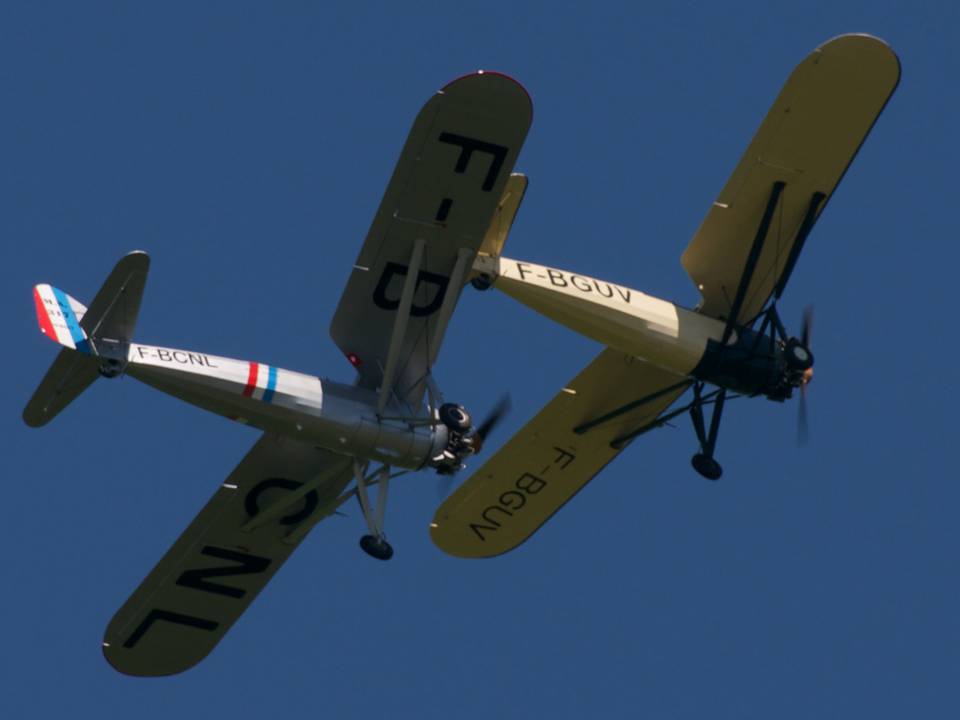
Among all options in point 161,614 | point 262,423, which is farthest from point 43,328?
point 161,614

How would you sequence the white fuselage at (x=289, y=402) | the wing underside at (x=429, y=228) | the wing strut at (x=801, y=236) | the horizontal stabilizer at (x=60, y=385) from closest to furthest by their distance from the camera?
the wing underside at (x=429, y=228)
the horizontal stabilizer at (x=60, y=385)
the white fuselage at (x=289, y=402)
the wing strut at (x=801, y=236)

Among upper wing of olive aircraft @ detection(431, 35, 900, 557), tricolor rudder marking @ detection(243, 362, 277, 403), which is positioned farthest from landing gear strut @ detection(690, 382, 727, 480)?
tricolor rudder marking @ detection(243, 362, 277, 403)

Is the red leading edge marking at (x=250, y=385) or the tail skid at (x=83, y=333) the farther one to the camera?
the red leading edge marking at (x=250, y=385)

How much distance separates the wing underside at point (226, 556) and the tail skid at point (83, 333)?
13.6ft

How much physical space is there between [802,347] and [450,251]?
6.02 meters

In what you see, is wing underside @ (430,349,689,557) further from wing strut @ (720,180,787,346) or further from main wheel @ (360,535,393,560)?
main wheel @ (360,535,393,560)

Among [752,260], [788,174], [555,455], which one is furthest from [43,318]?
[788,174]

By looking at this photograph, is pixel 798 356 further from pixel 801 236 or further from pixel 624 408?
pixel 624 408

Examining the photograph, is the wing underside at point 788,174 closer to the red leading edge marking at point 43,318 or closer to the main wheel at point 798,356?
the main wheel at point 798,356

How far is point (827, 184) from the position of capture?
39812 mm

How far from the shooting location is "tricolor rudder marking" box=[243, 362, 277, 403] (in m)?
37.7

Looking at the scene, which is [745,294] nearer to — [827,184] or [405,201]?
[827,184]

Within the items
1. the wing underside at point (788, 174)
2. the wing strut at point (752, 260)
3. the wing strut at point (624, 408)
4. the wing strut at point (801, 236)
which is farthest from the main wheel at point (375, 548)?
the wing strut at point (801, 236)

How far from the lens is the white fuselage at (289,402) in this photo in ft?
122
